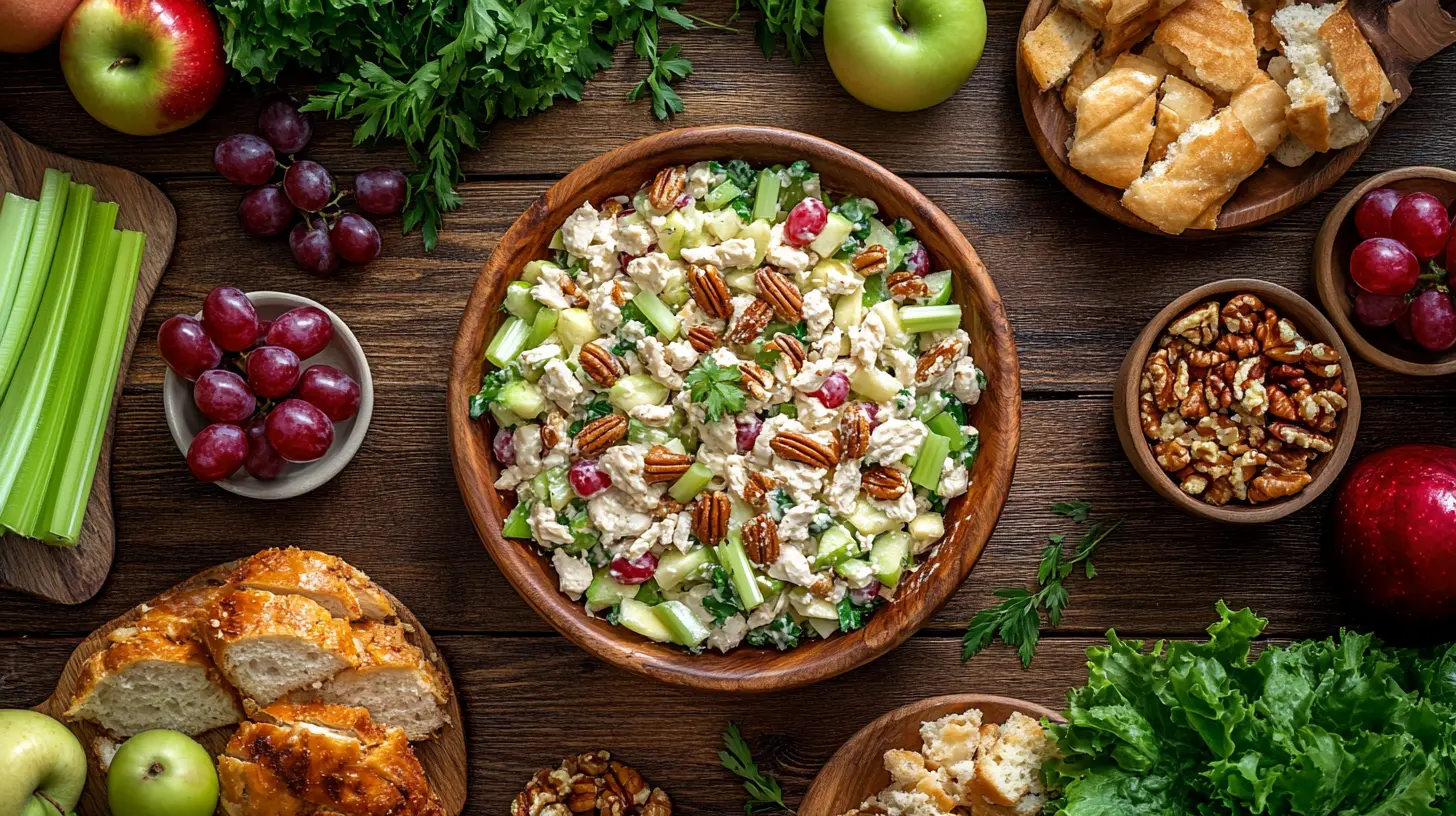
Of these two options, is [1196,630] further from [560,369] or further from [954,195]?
[560,369]

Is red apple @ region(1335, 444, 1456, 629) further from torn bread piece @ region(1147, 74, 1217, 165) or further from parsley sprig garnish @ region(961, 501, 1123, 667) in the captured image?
torn bread piece @ region(1147, 74, 1217, 165)

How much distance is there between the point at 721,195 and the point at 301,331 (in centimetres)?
86

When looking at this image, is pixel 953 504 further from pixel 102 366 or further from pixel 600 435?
pixel 102 366

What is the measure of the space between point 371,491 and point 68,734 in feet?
2.40

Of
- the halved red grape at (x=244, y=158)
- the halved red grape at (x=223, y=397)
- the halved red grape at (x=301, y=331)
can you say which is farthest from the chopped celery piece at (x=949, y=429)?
the halved red grape at (x=244, y=158)

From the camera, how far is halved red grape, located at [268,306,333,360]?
2.24 meters

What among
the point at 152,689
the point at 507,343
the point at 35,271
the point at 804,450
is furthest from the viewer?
the point at 35,271

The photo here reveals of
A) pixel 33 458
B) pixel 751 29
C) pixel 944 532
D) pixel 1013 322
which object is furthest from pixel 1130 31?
pixel 33 458

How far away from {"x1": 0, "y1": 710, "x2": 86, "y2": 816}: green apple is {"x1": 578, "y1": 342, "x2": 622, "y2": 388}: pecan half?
4.12 ft

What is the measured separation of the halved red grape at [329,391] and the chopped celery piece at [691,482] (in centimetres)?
68

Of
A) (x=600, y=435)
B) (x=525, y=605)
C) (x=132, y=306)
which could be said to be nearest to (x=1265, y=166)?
(x=600, y=435)

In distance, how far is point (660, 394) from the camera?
2.12 meters

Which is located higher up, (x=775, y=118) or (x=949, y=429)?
(x=775, y=118)

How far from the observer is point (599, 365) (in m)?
2.09
